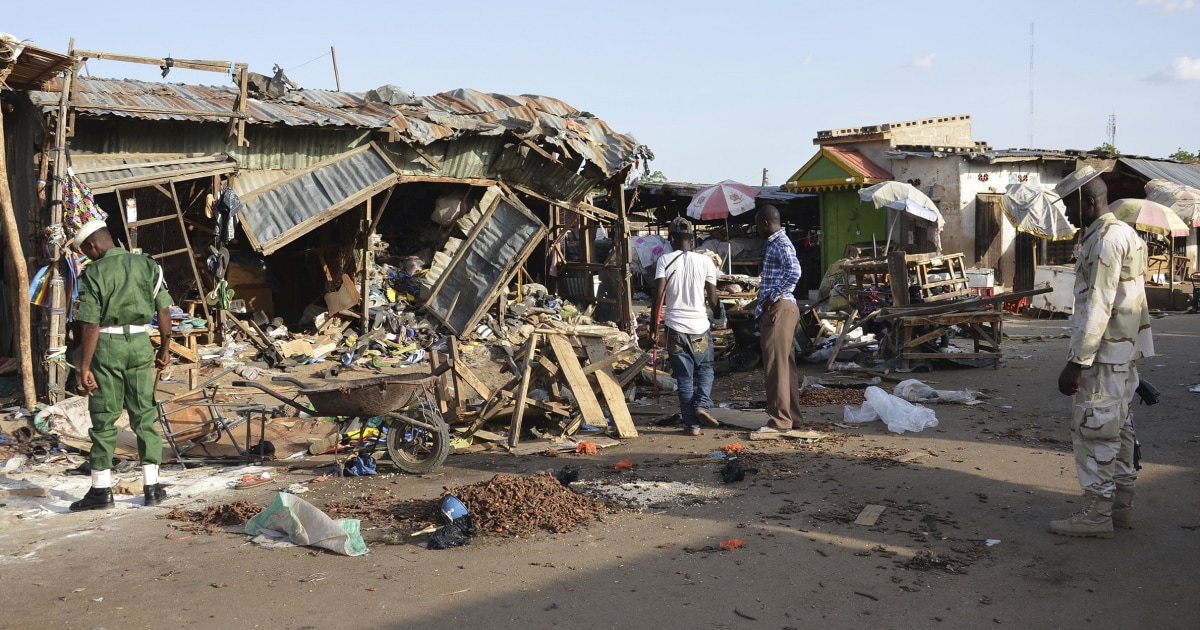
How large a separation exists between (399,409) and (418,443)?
1.52 ft

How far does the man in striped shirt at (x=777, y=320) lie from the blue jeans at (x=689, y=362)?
56 cm

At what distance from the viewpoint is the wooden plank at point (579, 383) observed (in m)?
8.29

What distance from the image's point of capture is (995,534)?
17.6ft

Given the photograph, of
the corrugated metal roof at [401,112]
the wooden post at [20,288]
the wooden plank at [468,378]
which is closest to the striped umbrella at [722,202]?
the corrugated metal roof at [401,112]

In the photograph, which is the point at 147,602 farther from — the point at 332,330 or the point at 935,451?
the point at 332,330

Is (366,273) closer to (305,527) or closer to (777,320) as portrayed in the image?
(777,320)

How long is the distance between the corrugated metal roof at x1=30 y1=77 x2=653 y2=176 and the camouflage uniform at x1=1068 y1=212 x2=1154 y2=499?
1036cm

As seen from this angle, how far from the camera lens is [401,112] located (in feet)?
48.9

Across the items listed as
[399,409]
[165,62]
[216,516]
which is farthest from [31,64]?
[216,516]

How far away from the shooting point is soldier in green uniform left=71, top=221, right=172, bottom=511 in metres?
6.36

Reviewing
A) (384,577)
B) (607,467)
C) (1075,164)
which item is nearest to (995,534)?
(607,467)

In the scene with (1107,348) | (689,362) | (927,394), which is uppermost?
(1107,348)

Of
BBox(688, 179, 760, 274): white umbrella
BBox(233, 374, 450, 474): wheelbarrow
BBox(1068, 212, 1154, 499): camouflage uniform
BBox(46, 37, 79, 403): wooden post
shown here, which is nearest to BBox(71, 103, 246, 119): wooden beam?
BBox(46, 37, 79, 403): wooden post

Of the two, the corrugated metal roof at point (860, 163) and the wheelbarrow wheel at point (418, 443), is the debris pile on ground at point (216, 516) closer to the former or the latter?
the wheelbarrow wheel at point (418, 443)
